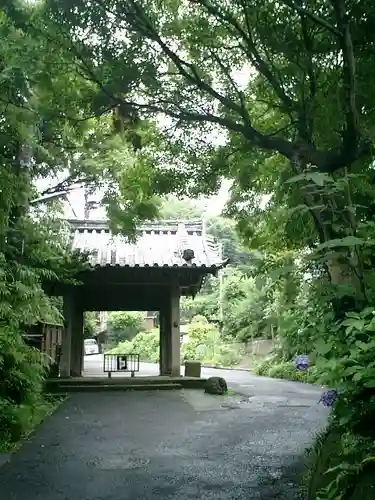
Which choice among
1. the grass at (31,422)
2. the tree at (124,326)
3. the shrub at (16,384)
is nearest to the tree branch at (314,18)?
the shrub at (16,384)

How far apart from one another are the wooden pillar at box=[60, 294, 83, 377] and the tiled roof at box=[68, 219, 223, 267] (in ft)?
5.40

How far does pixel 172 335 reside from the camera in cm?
1372

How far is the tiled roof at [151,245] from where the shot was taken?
13.0 meters

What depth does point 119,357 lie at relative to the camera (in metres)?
15.3

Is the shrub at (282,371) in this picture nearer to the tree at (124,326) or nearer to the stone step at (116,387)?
the stone step at (116,387)

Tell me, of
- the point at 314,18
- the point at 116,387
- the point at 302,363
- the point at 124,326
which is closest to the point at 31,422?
the point at 116,387

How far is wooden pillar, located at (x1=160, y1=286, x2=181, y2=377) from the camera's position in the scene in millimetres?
13656

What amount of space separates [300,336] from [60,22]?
10.2 ft

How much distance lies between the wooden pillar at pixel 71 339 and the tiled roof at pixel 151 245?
1645 millimetres

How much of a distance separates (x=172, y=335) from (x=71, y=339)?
2695 millimetres

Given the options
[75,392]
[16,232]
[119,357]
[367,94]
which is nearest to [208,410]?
[75,392]

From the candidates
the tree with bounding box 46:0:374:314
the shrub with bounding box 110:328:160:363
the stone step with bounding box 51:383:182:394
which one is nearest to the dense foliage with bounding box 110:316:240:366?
the shrub with bounding box 110:328:160:363

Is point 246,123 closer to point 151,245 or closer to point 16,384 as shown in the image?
point 16,384

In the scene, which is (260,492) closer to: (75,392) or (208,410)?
(208,410)
